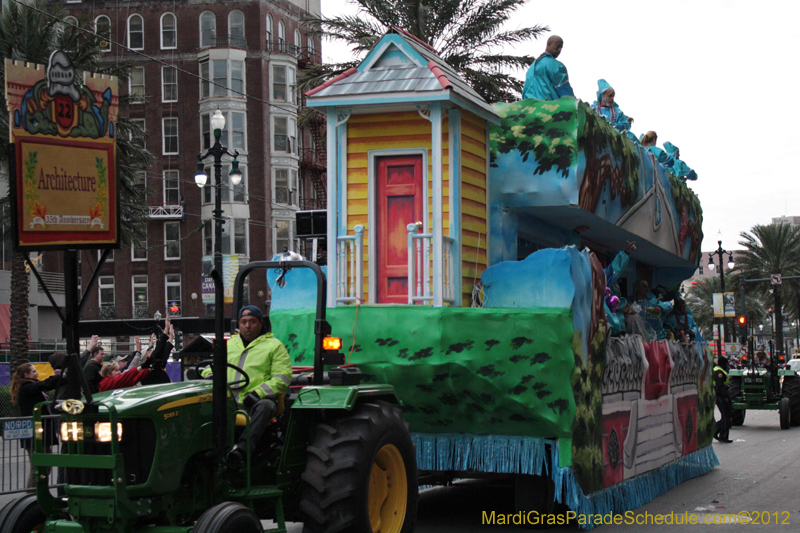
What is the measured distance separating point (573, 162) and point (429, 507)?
4451 mm

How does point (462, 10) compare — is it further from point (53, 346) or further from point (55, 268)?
A: point (55, 268)

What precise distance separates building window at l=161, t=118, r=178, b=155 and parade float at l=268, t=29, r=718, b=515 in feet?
132

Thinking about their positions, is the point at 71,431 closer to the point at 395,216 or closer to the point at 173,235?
the point at 395,216

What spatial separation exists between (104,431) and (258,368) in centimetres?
163

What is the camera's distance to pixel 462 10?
2391cm

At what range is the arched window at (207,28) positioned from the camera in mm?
49812

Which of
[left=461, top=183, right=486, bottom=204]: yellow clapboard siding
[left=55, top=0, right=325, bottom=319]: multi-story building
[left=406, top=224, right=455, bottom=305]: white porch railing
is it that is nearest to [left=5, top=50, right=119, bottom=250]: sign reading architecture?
[left=406, top=224, right=455, bottom=305]: white porch railing

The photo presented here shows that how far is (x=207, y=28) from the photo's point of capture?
1966 inches

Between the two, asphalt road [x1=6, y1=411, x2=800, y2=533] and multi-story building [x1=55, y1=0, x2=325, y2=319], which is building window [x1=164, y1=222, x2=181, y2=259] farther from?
asphalt road [x1=6, y1=411, x2=800, y2=533]

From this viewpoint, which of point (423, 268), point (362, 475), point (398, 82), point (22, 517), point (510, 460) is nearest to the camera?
point (22, 517)

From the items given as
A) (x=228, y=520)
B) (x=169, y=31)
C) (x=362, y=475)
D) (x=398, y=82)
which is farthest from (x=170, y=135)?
A: (x=228, y=520)

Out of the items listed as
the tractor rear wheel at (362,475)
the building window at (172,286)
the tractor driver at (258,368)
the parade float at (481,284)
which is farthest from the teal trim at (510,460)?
the building window at (172,286)

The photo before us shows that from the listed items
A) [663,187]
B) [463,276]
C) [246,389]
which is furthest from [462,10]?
[246,389]

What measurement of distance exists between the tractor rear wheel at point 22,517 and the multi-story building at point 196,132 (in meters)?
42.6
